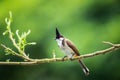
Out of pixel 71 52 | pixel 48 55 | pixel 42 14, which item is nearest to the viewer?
pixel 71 52

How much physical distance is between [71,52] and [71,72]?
658cm

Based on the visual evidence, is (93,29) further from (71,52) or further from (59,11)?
(71,52)

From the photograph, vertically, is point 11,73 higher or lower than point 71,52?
lower

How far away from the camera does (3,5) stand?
38.9 feet

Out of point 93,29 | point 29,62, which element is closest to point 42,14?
point 93,29

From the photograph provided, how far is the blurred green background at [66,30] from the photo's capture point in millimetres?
10320

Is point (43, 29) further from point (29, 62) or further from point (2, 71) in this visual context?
point (29, 62)

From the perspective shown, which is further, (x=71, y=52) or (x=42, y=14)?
(x=42, y=14)

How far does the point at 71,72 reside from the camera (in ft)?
34.7

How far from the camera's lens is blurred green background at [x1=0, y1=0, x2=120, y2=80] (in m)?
10.3

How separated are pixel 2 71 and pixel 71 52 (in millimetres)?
8067

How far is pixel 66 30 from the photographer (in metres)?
10.5

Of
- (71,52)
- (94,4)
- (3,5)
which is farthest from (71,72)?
(71,52)

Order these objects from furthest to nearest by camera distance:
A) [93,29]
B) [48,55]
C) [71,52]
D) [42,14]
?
1. [42,14]
2. [93,29]
3. [48,55]
4. [71,52]
